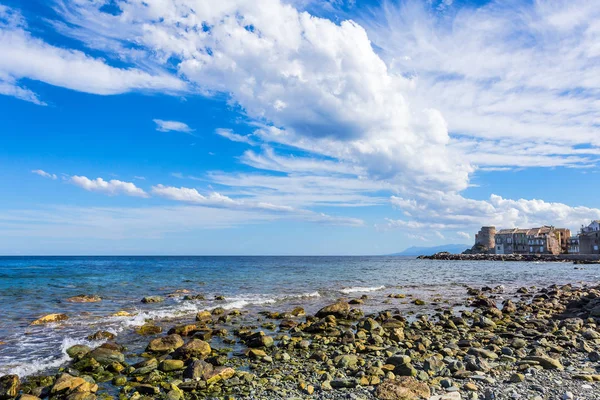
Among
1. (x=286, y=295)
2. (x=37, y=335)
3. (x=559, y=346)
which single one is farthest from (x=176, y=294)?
(x=559, y=346)

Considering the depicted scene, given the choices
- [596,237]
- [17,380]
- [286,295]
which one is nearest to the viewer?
[17,380]

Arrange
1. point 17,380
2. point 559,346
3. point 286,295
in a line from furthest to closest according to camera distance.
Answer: point 286,295 → point 559,346 → point 17,380

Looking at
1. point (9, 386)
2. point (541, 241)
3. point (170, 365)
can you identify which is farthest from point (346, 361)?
point (541, 241)

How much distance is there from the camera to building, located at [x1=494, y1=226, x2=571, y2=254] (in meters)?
129

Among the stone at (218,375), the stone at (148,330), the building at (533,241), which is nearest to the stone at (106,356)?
the stone at (218,375)

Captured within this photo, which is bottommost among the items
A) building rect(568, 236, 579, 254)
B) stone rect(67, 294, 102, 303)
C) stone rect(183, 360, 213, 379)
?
stone rect(67, 294, 102, 303)

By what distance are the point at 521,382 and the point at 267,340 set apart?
313 inches

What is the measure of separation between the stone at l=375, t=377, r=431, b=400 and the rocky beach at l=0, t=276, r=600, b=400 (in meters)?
0.02

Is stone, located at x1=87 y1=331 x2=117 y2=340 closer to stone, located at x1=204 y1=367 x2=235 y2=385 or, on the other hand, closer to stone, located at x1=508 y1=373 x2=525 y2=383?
stone, located at x1=204 y1=367 x2=235 y2=385

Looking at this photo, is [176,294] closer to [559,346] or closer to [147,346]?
[147,346]

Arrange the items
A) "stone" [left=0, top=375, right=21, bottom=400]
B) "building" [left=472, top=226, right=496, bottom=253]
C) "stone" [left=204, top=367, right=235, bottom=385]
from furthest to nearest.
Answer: "building" [left=472, top=226, right=496, bottom=253] → "stone" [left=204, top=367, right=235, bottom=385] → "stone" [left=0, top=375, right=21, bottom=400]

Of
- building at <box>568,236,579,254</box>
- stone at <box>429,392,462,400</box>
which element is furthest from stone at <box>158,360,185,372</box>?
building at <box>568,236,579,254</box>

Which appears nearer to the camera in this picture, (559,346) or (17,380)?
(17,380)

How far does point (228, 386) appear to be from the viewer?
10.3m
